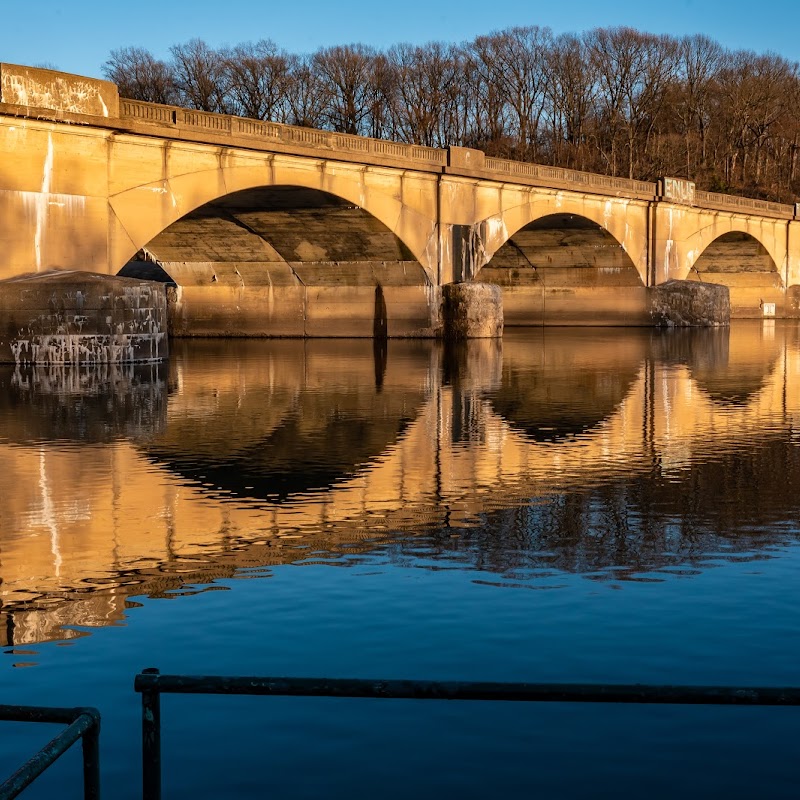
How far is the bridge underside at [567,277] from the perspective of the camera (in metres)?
58.0

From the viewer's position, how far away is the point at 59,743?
3.40 m

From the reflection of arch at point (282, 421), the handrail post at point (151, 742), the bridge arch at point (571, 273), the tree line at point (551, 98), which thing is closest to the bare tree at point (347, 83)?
the tree line at point (551, 98)

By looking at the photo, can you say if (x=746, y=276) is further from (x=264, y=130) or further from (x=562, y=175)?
(x=264, y=130)

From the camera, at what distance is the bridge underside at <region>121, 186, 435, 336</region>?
139ft

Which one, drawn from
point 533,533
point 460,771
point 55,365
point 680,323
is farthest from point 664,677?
point 680,323

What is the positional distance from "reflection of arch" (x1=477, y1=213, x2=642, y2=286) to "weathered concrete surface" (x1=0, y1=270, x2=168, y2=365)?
28.4 metres

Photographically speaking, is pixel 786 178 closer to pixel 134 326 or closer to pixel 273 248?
pixel 273 248

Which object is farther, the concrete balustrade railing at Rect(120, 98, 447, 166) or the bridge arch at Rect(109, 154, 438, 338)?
the bridge arch at Rect(109, 154, 438, 338)

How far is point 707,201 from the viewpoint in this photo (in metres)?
64.8

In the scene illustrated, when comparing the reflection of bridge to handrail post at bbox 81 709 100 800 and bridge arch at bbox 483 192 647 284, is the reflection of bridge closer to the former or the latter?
bridge arch at bbox 483 192 647 284

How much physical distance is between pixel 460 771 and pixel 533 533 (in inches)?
197

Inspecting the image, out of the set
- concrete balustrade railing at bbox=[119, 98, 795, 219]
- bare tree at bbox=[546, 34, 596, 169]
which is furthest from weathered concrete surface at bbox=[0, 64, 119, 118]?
bare tree at bbox=[546, 34, 596, 169]

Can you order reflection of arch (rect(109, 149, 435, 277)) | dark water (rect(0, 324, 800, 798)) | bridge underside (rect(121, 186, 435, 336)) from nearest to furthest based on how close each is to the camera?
dark water (rect(0, 324, 800, 798)) < reflection of arch (rect(109, 149, 435, 277)) < bridge underside (rect(121, 186, 435, 336))

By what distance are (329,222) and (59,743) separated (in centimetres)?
4024
